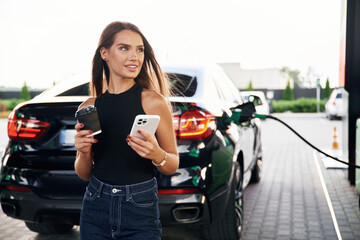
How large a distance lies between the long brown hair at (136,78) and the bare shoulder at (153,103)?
0.18m

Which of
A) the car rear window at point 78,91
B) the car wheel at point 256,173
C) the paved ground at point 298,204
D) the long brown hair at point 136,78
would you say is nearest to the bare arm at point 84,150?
the long brown hair at point 136,78

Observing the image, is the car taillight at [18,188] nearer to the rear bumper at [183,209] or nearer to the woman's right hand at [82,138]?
the rear bumper at [183,209]

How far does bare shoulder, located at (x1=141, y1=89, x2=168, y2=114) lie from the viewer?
2.05 m

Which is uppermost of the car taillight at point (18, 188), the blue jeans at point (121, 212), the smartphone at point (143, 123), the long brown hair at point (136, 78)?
the long brown hair at point (136, 78)

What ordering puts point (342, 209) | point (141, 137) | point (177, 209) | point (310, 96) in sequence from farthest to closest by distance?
1. point (310, 96)
2. point (342, 209)
3. point (177, 209)
4. point (141, 137)

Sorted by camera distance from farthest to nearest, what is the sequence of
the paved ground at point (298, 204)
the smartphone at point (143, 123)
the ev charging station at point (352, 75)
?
1. the ev charging station at point (352, 75)
2. the paved ground at point (298, 204)
3. the smartphone at point (143, 123)

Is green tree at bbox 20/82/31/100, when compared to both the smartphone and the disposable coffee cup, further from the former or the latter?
the smartphone

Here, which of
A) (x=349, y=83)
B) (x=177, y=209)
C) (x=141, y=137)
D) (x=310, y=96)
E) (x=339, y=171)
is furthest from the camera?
(x=310, y=96)

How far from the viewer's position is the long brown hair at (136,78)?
214cm

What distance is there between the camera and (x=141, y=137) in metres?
1.84

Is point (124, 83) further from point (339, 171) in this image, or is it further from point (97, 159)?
point (339, 171)

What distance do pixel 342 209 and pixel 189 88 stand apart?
9.02 ft

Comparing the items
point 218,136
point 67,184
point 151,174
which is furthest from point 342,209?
point 151,174

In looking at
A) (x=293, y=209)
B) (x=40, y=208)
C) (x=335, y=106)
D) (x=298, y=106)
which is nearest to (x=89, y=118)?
(x=40, y=208)
